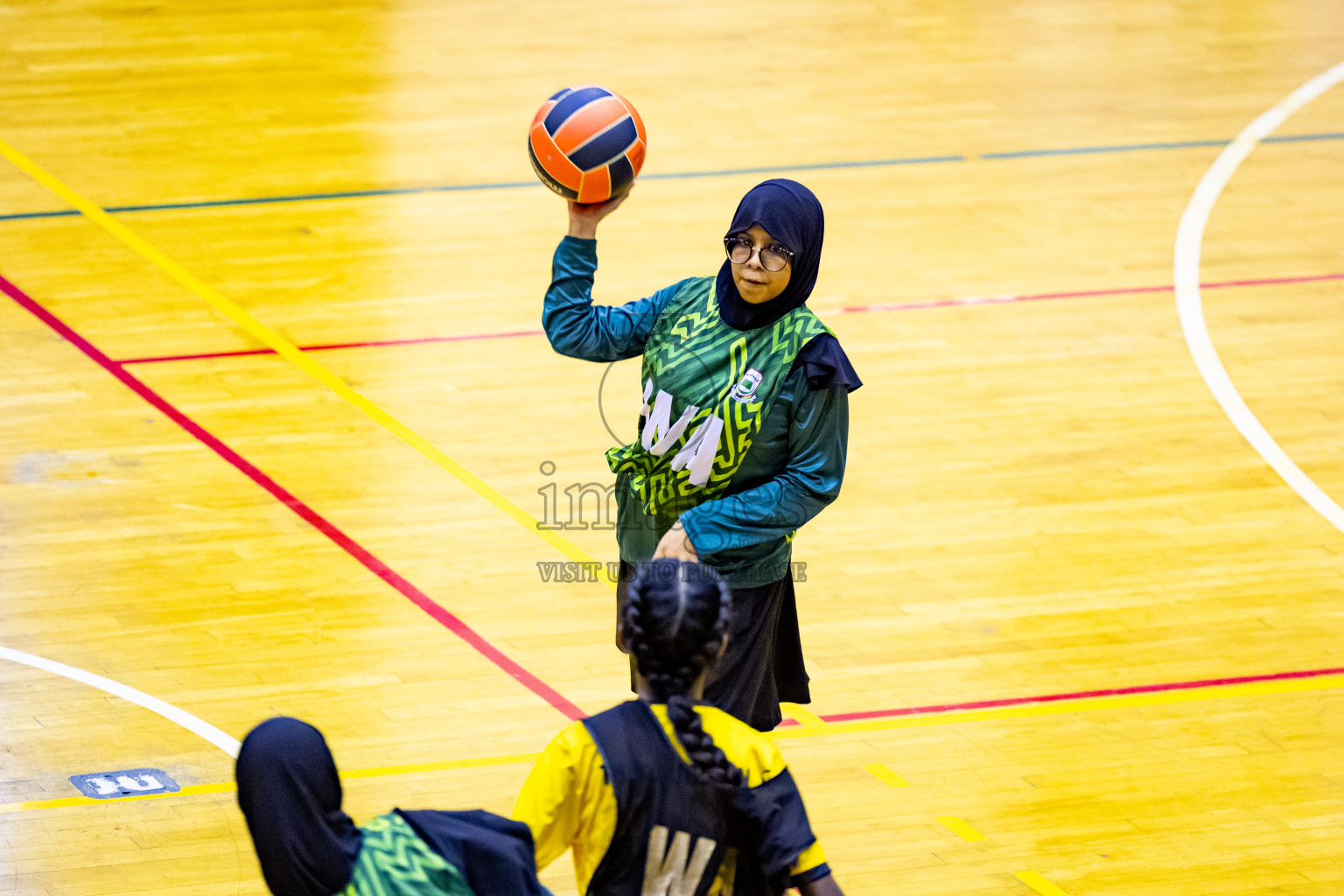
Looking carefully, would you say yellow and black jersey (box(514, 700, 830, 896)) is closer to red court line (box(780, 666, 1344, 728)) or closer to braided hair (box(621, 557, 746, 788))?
braided hair (box(621, 557, 746, 788))

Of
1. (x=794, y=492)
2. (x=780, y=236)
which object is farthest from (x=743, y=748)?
(x=780, y=236)

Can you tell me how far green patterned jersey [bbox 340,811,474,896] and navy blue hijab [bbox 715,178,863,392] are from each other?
1429 mm

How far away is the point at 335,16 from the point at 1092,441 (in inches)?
251

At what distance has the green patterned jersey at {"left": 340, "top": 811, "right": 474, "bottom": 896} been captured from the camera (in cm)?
220

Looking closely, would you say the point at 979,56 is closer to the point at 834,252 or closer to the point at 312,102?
the point at 834,252

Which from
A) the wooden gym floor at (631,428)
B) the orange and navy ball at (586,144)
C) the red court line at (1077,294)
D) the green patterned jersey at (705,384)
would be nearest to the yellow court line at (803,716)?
the wooden gym floor at (631,428)

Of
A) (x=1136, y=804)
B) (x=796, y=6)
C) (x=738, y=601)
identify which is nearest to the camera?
(x=738, y=601)

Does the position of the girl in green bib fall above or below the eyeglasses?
below

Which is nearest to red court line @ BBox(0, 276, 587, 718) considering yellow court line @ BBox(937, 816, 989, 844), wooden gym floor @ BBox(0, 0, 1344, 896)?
wooden gym floor @ BBox(0, 0, 1344, 896)

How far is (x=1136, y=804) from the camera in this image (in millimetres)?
4277

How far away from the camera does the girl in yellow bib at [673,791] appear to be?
92.7 inches

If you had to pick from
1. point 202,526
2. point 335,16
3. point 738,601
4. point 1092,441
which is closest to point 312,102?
point 335,16

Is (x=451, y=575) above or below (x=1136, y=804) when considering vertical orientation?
above

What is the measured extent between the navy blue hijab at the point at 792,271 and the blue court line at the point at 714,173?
4.77 metres
